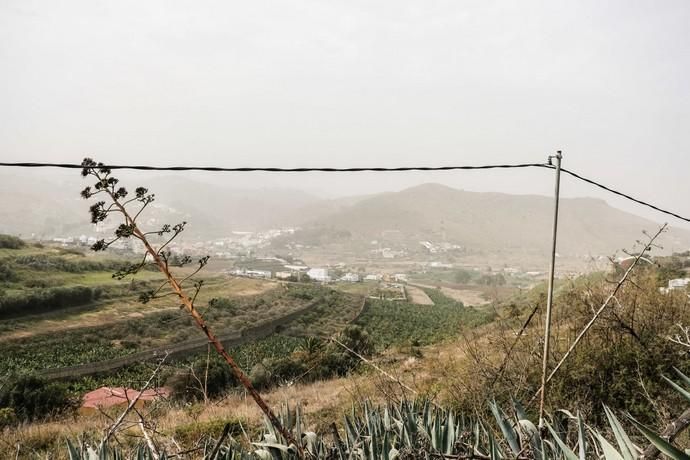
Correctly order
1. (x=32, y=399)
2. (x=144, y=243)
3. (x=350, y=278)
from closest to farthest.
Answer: (x=144, y=243), (x=32, y=399), (x=350, y=278)

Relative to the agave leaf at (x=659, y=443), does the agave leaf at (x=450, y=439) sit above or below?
below

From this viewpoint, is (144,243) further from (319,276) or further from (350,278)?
(350,278)

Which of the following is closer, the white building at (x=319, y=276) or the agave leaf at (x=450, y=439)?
the agave leaf at (x=450, y=439)

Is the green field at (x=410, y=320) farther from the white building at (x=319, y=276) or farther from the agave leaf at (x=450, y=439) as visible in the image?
the agave leaf at (x=450, y=439)

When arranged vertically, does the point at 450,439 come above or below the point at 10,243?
above

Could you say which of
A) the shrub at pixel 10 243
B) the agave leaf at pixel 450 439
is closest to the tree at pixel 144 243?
the agave leaf at pixel 450 439

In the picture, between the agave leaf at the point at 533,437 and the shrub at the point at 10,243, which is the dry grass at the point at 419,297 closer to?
the shrub at the point at 10,243

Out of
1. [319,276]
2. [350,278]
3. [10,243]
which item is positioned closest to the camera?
[10,243]

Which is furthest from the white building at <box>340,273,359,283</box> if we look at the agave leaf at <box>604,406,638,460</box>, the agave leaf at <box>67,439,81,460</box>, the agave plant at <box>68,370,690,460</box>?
the agave leaf at <box>604,406,638,460</box>

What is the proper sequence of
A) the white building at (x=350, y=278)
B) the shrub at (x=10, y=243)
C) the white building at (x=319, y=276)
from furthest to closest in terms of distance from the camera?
the white building at (x=350, y=278) → the white building at (x=319, y=276) → the shrub at (x=10, y=243)

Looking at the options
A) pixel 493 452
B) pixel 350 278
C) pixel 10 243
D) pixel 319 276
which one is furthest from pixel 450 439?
pixel 350 278

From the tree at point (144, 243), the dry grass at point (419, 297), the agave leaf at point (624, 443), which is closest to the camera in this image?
the agave leaf at point (624, 443)

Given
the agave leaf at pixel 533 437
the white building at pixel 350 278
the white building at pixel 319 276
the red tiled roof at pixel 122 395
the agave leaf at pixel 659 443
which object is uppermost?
the agave leaf at pixel 659 443

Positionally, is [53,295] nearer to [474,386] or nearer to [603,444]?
[474,386]
